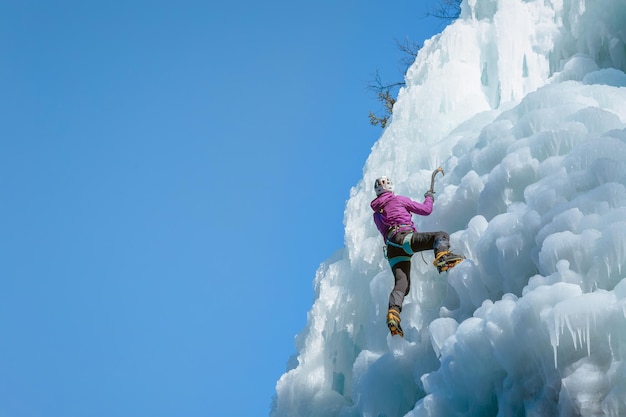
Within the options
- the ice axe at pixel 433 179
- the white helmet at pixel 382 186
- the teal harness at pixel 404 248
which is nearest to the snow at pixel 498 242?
the ice axe at pixel 433 179

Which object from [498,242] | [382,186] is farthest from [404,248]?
[498,242]

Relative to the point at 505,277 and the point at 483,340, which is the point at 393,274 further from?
the point at 483,340

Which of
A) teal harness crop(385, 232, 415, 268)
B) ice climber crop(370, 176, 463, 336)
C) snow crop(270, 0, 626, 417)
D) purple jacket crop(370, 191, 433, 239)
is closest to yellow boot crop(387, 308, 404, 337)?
ice climber crop(370, 176, 463, 336)

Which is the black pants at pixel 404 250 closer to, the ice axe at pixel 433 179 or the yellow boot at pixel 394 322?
the yellow boot at pixel 394 322

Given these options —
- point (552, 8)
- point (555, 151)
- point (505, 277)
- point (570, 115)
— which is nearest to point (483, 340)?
point (505, 277)

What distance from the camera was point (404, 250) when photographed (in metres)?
6.55

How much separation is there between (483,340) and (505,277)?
0.71m

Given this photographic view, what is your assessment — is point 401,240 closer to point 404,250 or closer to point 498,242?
point 404,250

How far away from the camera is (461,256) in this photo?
6.25m

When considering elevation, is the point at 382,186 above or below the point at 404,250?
above

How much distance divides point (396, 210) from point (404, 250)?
0.42 m

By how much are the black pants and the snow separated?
18cm

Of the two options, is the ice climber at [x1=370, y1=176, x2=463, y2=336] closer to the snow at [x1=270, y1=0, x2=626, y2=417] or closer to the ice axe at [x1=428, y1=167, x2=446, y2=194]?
the ice axe at [x1=428, y1=167, x2=446, y2=194]

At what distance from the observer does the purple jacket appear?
674 cm
